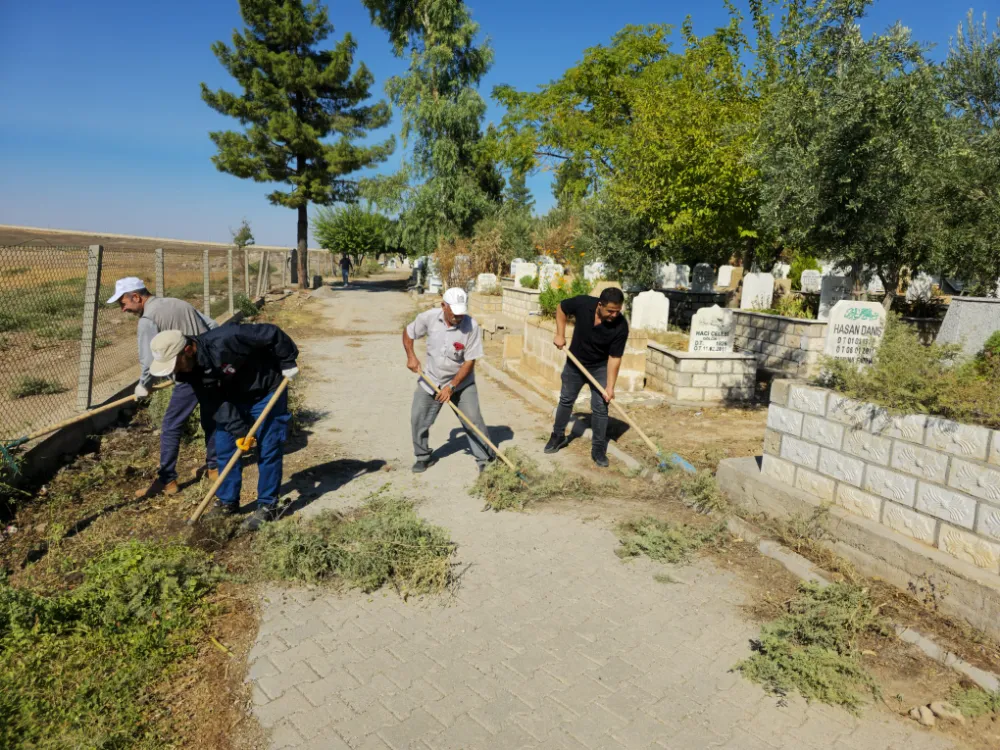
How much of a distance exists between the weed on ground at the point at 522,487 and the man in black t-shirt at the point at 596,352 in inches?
25.6

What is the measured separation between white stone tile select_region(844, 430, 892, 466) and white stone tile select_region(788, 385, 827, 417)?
0.89 ft

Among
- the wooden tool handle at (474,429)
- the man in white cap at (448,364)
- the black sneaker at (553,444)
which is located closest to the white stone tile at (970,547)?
the wooden tool handle at (474,429)

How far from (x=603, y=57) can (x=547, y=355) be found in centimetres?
1911

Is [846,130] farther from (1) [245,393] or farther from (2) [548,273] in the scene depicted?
(2) [548,273]

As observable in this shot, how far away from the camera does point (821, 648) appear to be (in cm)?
313

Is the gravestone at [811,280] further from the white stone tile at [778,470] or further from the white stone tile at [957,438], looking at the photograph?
the white stone tile at [957,438]

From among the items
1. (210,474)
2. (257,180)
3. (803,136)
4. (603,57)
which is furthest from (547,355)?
(257,180)

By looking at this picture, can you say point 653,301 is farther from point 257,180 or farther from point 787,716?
point 257,180

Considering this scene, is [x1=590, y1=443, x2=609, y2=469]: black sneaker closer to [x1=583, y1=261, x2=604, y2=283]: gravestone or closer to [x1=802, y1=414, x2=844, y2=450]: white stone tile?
[x1=802, y1=414, x2=844, y2=450]: white stone tile

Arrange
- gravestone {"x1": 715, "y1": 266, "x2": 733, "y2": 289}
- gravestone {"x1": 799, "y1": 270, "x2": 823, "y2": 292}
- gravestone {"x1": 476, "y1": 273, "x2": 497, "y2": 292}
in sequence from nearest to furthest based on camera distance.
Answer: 1. gravestone {"x1": 799, "y1": 270, "x2": 823, "y2": 292}
2. gravestone {"x1": 715, "y1": 266, "x2": 733, "y2": 289}
3. gravestone {"x1": 476, "y1": 273, "x2": 497, "y2": 292}

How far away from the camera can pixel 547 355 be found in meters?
9.57

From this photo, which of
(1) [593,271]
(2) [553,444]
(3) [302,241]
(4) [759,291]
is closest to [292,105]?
(3) [302,241]

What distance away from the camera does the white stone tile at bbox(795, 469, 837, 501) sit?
429 centimetres

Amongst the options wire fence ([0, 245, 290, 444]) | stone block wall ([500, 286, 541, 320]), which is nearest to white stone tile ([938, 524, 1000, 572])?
wire fence ([0, 245, 290, 444])
